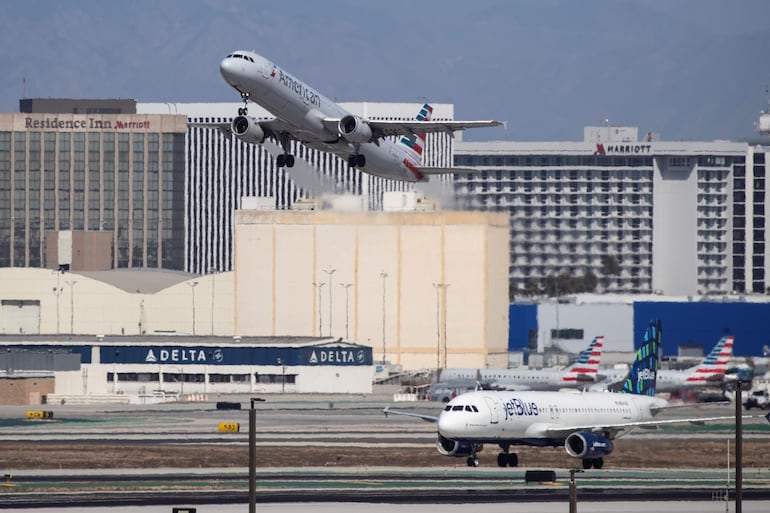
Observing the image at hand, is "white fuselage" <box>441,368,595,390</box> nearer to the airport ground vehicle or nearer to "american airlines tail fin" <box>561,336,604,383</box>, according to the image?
"american airlines tail fin" <box>561,336,604,383</box>

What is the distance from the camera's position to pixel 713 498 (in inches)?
3221

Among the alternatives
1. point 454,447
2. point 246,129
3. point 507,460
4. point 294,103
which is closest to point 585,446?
point 507,460

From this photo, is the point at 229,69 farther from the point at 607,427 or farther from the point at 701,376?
the point at 701,376

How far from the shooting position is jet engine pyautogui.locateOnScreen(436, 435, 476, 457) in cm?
9479

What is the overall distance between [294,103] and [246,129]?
2.93 meters

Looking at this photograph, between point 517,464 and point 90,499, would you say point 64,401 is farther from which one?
point 90,499

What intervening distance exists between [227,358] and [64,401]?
23.6 metres

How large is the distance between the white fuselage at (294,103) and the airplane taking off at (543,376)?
2719 inches

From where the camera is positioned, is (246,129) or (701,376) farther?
(701,376)

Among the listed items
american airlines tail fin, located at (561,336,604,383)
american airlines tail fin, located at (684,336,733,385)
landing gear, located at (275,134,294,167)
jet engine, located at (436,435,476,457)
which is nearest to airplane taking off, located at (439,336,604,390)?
american airlines tail fin, located at (561,336,604,383)

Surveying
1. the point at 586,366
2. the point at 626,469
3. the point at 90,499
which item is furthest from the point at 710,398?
the point at 90,499

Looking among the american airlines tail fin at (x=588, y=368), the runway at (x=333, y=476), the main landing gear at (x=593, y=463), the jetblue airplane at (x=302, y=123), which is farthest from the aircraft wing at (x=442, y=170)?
the american airlines tail fin at (x=588, y=368)

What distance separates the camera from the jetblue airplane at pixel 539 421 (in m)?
94.0

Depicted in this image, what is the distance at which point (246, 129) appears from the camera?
93.3 metres
